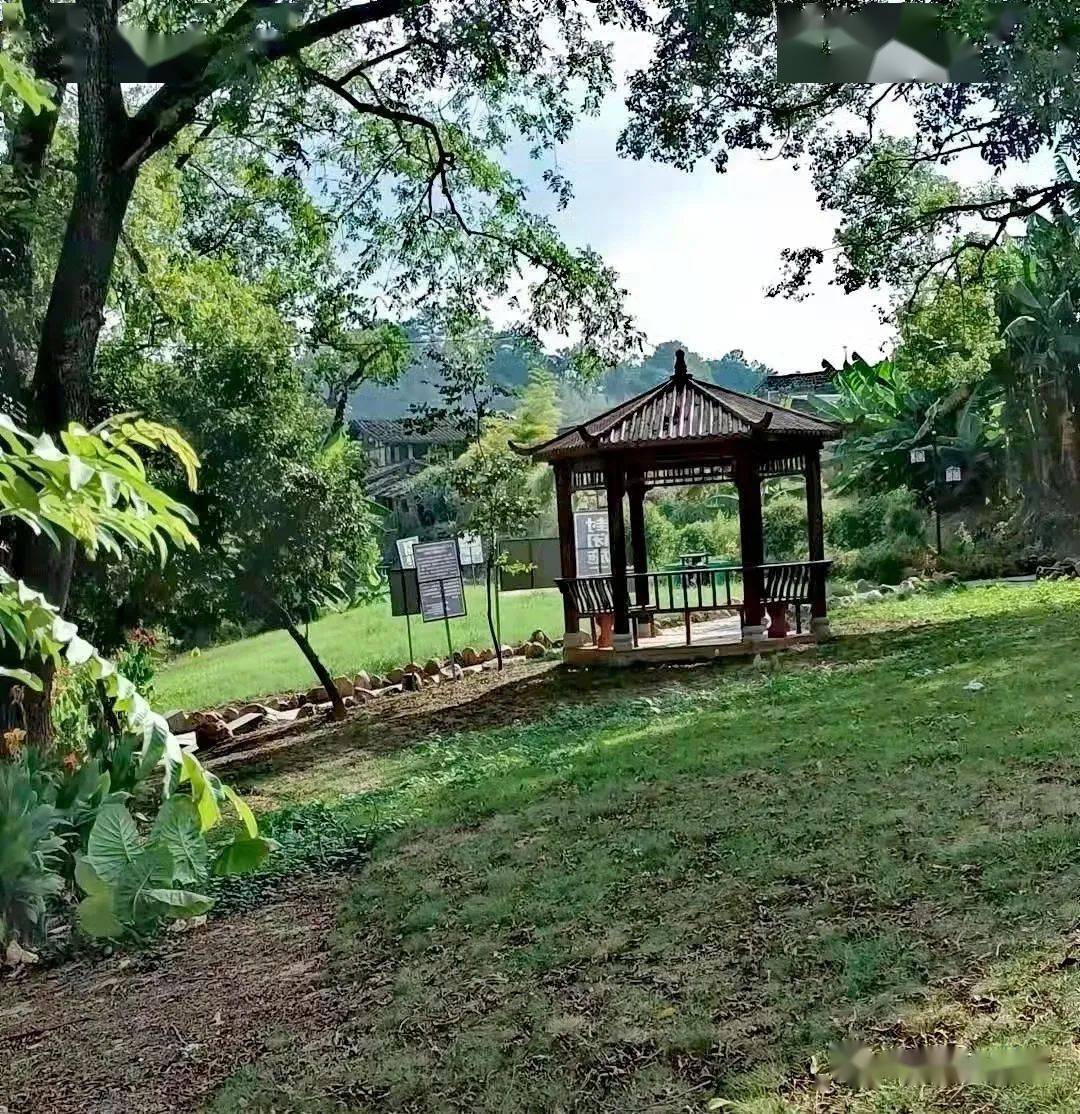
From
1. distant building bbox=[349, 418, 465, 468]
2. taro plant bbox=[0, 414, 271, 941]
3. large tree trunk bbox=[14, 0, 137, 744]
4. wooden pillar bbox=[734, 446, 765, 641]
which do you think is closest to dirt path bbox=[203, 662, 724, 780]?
wooden pillar bbox=[734, 446, 765, 641]

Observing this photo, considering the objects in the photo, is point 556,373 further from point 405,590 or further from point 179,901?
point 179,901

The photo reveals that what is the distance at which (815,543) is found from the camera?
35.5 ft

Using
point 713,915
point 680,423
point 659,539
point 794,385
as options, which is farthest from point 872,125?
point 794,385

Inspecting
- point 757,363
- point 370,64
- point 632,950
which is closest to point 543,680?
point 370,64

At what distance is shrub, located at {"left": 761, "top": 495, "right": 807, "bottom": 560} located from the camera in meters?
18.1

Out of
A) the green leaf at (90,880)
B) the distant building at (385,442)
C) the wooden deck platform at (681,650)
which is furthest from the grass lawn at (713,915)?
the distant building at (385,442)

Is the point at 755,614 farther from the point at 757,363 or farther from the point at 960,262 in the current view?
the point at 757,363

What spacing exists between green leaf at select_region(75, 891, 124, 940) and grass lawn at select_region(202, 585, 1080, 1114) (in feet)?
2.39

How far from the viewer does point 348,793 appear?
673 cm

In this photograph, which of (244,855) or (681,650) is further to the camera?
(681,650)

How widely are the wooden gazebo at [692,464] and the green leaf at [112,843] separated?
724 centimetres

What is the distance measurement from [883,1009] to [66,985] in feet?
9.90

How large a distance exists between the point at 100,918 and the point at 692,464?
9.85 m

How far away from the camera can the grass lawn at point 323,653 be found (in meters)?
11.5
